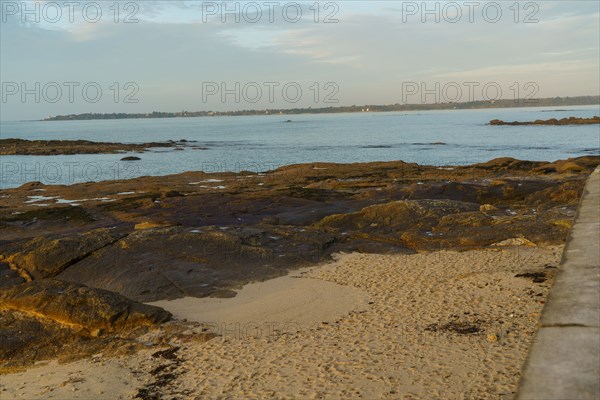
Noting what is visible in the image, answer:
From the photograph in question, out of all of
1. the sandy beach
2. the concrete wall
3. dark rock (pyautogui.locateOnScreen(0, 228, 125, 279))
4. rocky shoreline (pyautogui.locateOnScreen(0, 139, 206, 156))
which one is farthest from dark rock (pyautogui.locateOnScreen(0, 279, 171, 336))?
rocky shoreline (pyautogui.locateOnScreen(0, 139, 206, 156))

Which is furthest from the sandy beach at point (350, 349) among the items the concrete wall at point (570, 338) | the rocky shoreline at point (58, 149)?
the rocky shoreline at point (58, 149)

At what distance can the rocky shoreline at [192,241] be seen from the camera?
1157 cm

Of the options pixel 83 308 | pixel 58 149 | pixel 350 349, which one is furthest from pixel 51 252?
pixel 58 149

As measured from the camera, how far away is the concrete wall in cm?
325

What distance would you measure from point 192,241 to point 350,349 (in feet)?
26.1

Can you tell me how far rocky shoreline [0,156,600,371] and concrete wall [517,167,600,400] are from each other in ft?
25.4

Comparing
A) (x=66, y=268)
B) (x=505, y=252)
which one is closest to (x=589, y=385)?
(x=505, y=252)

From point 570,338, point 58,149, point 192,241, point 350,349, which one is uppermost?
point 58,149

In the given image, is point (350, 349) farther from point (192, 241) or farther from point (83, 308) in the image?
point (192, 241)

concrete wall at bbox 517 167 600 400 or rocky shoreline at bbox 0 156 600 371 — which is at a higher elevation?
concrete wall at bbox 517 167 600 400

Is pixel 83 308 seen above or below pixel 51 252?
below

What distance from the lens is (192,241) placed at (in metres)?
16.4

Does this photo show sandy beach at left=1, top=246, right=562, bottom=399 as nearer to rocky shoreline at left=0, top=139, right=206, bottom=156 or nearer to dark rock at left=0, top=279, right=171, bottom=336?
dark rock at left=0, top=279, right=171, bottom=336

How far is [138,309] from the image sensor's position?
11.7 m
